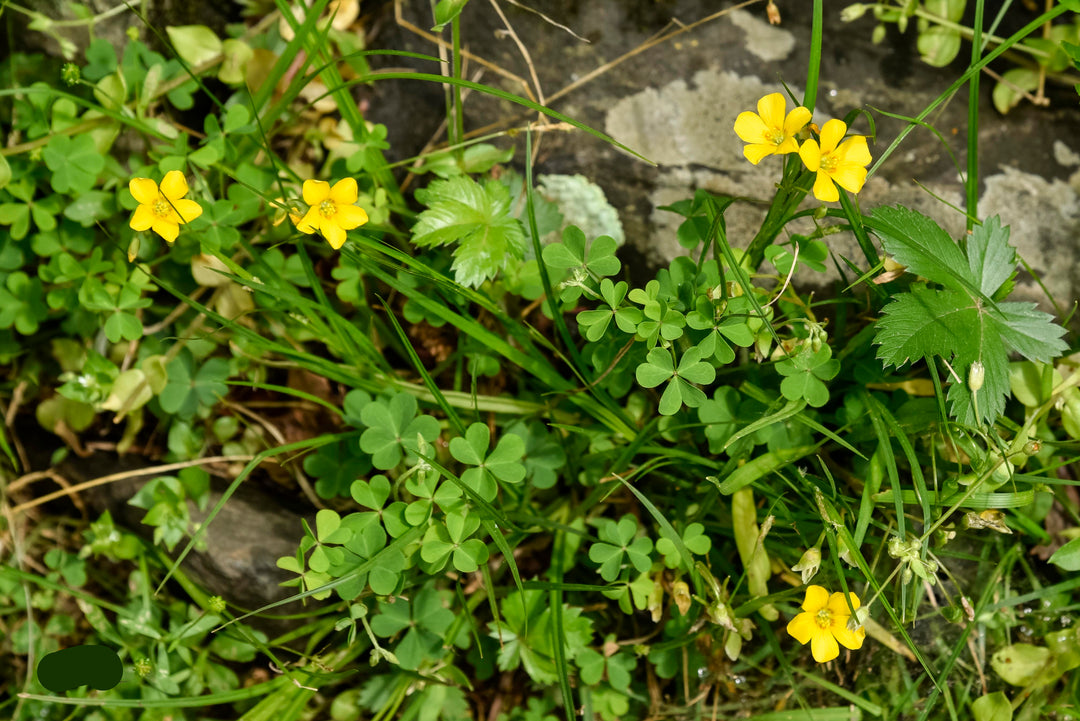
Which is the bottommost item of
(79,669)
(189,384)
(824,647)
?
(79,669)

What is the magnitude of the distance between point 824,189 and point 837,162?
4.0 inches

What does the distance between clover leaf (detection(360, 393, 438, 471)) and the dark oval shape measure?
3.06ft

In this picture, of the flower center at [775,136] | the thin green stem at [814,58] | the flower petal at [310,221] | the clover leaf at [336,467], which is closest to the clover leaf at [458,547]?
the clover leaf at [336,467]

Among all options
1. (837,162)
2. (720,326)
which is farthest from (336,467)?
(837,162)

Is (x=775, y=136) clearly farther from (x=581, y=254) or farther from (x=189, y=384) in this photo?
(x=189, y=384)

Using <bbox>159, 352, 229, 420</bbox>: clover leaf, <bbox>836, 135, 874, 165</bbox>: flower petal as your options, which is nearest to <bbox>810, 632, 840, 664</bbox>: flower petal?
<bbox>836, 135, 874, 165</bbox>: flower petal

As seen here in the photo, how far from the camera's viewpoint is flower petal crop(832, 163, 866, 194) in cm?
160

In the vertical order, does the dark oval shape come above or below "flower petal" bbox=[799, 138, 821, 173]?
below

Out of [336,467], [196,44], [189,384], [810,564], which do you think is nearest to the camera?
[810,564]

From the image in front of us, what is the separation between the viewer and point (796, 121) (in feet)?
5.30

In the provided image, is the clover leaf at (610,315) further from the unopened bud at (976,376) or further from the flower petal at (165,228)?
the flower petal at (165,228)

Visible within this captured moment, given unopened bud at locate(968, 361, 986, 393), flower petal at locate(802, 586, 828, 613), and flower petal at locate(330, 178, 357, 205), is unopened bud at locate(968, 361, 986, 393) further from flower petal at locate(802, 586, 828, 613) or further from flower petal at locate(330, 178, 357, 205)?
flower petal at locate(330, 178, 357, 205)

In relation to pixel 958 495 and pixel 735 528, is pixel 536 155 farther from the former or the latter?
pixel 958 495

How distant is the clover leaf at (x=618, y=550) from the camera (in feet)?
6.67
